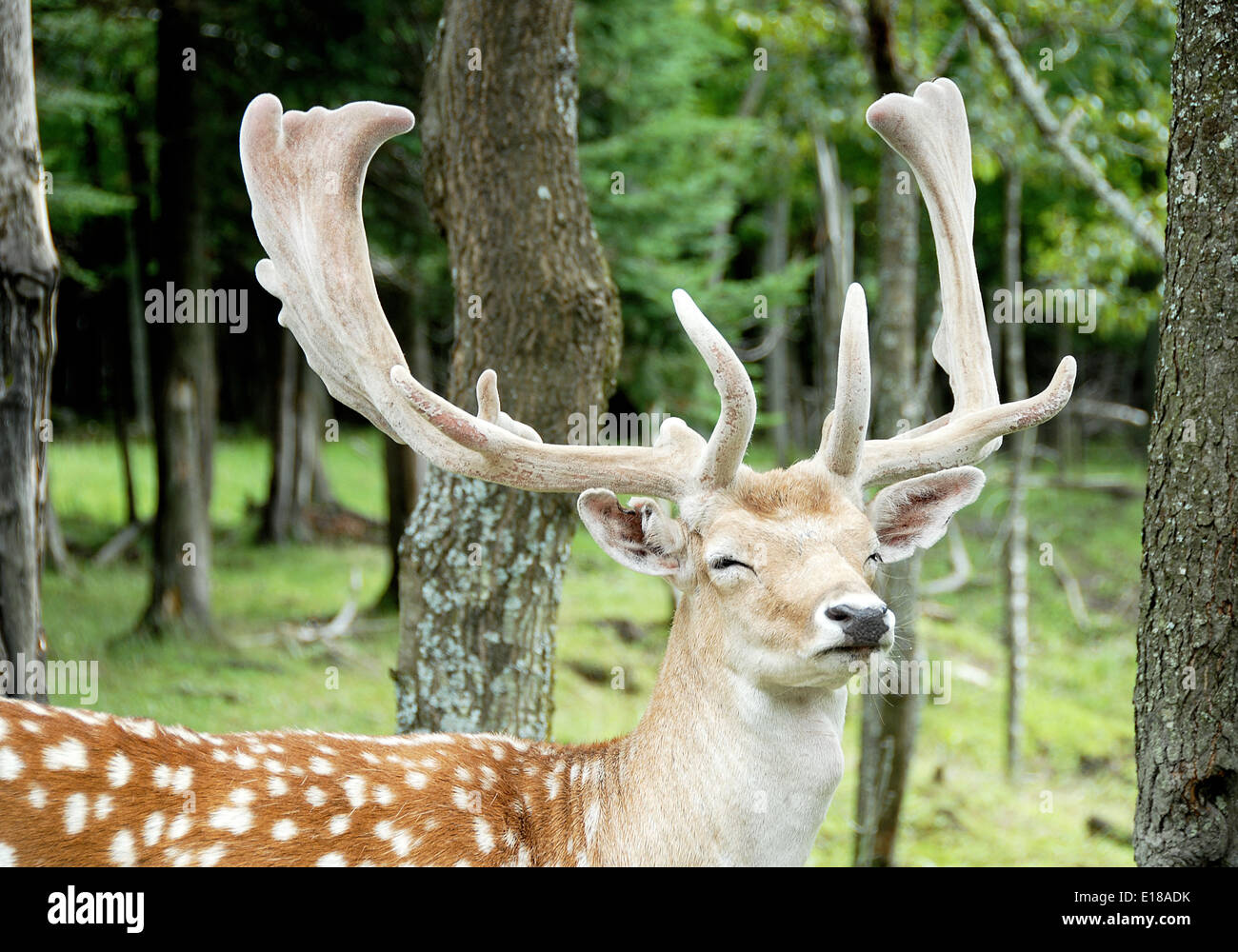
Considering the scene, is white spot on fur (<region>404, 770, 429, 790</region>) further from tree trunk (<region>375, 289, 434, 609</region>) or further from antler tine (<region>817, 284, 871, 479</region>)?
tree trunk (<region>375, 289, 434, 609</region>)

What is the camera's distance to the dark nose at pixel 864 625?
116 inches

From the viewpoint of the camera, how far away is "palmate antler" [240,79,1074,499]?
3553 mm

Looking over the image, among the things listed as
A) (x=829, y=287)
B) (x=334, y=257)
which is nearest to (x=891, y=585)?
(x=829, y=287)

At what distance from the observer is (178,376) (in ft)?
32.9

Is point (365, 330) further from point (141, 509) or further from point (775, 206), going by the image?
point (775, 206)

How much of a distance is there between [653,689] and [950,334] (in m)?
1.62

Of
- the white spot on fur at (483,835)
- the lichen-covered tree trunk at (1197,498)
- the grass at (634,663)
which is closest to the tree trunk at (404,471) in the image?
the grass at (634,663)

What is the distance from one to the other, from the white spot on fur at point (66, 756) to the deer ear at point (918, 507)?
234 cm

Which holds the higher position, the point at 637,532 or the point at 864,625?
the point at 637,532

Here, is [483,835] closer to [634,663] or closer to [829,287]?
[829,287]

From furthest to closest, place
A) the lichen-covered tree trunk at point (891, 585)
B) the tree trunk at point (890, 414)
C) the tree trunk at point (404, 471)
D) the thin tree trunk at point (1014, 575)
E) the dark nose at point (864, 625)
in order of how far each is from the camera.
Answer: the tree trunk at point (404, 471) < the thin tree trunk at point (1014, 575) < the lichen-covered tree trunk at point (891, 585) < the tree trunk at point (890, 414) < the dark nose at point (864, 625)

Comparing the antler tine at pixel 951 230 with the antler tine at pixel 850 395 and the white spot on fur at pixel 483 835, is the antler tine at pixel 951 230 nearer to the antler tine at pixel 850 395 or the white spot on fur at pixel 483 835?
the antler tine at pixel 850 395

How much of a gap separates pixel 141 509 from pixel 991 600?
12.1m

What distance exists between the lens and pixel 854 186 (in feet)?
67.3
